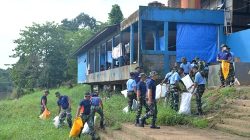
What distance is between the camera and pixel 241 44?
1984 cm

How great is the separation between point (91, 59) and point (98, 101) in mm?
23036

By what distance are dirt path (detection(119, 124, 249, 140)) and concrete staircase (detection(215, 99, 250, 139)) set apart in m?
0.23

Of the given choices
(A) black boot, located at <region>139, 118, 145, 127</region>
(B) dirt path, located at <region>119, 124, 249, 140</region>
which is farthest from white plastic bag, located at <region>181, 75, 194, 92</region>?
(A) black boot, located at <region>139, 118, 145, 127</region>

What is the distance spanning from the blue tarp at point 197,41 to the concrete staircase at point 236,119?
7110 millimetres

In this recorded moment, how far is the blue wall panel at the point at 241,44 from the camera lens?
19.5 meters

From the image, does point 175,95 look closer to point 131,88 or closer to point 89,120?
point 131,88

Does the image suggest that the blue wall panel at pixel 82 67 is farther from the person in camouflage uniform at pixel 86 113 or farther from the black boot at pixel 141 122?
the black boot at pixel 141 122

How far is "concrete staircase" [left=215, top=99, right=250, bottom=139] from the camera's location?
10.8 meters

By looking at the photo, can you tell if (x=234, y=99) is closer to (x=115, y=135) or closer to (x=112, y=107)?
(x=115, y=135)

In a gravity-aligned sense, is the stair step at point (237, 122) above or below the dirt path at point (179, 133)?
above

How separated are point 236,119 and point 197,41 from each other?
9.37 metres

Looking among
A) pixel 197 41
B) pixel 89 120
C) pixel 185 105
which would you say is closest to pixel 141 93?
pixel 185 105

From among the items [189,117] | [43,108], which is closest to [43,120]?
[43,108]

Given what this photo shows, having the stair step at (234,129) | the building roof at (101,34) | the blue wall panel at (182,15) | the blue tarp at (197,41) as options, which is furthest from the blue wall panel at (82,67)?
the stair step at (234,129)
